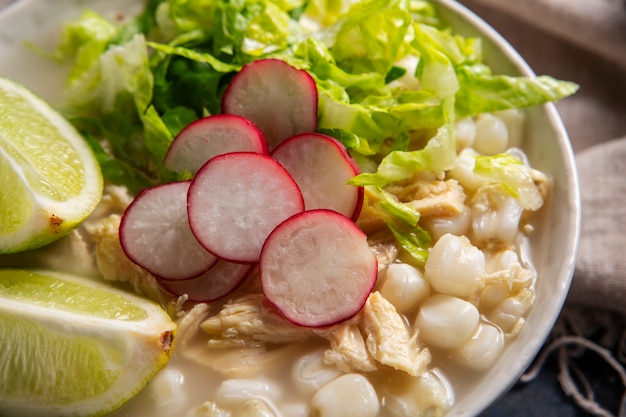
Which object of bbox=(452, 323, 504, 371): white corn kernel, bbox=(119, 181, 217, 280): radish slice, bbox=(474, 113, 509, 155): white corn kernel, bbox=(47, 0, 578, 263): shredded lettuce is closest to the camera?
bbox=(452, 323, 504, 371): white corn kernel

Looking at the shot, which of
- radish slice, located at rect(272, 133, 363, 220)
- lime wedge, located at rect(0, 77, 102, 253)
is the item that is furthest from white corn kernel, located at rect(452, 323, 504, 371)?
lime wedge, located at rect(0, 77, 102, 253)

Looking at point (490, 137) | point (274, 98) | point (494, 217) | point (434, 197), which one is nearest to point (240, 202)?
point (274, 98)

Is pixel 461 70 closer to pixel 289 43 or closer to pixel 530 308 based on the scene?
pixel 289 43

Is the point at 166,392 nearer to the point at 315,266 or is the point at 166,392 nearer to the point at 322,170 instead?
the point at 315,266

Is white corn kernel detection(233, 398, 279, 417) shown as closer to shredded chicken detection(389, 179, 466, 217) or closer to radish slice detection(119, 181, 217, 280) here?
radish slice detection(119, 181, 217, 280)

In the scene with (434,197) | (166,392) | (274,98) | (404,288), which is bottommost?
(166,392)

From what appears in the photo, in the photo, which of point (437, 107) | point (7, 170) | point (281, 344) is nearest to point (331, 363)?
point (281, 344)

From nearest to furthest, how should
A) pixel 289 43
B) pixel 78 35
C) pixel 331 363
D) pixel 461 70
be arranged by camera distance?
pixel 331 363 → pixel 461 70 → pixel 289 43 → pixel 78 35
